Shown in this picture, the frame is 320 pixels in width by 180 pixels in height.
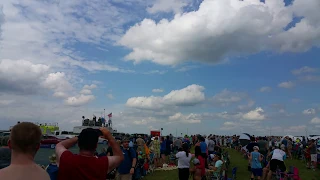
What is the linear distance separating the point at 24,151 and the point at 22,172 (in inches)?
5.7

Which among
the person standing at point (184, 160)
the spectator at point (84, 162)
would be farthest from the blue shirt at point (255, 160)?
the spectator at point (84, 162)

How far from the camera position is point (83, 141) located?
121 inches

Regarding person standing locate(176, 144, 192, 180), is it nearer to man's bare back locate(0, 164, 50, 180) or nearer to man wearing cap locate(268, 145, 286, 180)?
man wearing cap locate(268, 145, 286, 180)

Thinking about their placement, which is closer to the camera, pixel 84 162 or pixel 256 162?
pixel 84 162

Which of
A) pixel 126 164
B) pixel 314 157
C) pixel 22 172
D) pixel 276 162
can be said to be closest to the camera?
pixel 22 172

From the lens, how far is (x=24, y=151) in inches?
96.0

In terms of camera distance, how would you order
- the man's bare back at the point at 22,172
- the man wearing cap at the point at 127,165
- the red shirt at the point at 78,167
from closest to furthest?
the man's bare back at the point at 22,172 < the red shirt at the point at 78,167 < the man wearing cap at the point at 127,165

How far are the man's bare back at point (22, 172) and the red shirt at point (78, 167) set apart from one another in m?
0.52

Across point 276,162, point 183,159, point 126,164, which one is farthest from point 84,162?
point 276,162

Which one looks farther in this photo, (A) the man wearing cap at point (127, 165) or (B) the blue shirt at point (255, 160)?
(B) the blue shirt at point (255, 160)

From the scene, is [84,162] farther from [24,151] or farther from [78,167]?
[24,151]

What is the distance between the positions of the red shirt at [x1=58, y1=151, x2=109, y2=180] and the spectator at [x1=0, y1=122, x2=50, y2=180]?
54 centimetres

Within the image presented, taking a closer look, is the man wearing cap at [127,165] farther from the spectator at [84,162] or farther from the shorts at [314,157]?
the shorts at [314,157]

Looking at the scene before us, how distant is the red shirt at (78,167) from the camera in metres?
3.01
